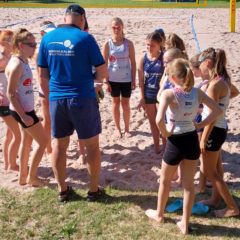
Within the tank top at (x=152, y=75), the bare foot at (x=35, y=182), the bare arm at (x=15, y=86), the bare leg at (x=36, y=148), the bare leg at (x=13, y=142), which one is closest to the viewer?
the bare arm at (x=15, y=86)

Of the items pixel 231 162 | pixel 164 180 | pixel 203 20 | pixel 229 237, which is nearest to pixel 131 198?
pixel 164 180

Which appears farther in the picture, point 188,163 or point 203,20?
point 203,20

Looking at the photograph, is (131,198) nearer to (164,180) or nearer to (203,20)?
(164,180)

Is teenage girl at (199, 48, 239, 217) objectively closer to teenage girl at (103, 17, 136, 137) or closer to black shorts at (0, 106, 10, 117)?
teenage girl at (103, 17, 136, 137)

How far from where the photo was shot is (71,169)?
5.55 metres

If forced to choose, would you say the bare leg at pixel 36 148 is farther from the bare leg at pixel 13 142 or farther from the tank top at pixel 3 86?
the tank top at pixel 3 86

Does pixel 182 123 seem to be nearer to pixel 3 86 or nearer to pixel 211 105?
pixel 211 105

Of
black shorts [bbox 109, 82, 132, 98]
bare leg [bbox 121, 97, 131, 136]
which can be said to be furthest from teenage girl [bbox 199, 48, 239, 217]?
bare leg [bbox 121, 97, 131, 136]

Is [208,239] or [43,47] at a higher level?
[43,47]

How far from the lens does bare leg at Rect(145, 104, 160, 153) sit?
573 cm

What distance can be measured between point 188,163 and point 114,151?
2.37 meters

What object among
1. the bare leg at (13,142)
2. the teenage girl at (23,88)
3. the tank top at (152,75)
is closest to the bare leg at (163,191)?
the teenage girl at (23,88)

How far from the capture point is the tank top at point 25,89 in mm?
4645

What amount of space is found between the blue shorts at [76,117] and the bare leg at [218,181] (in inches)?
43.2
